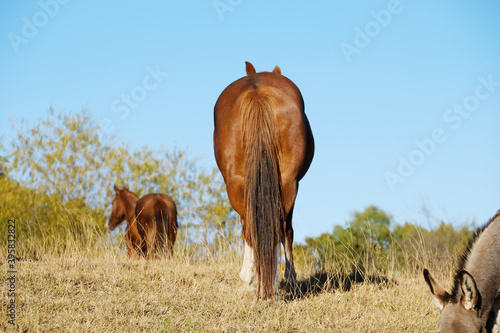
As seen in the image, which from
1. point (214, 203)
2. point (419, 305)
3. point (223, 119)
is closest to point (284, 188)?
point (223, 119)

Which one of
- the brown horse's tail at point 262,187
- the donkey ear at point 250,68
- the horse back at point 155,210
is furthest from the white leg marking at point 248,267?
the horse back at point 155,210

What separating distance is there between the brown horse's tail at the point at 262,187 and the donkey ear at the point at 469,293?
6.81 feet

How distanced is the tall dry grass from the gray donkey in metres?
1.06

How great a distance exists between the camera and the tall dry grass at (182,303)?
15.1 ft

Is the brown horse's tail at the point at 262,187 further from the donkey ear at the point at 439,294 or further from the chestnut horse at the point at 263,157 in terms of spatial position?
the donkey ear at the point at 439,294

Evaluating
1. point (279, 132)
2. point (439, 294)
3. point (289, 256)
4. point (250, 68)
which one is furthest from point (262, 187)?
point (250, 68)

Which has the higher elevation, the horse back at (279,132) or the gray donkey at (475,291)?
the horse back at (279,132)

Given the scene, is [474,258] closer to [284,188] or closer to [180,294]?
[284,188]

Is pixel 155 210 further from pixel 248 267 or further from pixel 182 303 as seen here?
pixel 182 303

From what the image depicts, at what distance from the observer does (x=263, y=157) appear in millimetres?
5520

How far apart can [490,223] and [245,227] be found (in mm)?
2428

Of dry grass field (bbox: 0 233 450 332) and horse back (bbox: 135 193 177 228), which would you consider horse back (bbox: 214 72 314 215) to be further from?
horse back (bbox: 135 193 177 228)

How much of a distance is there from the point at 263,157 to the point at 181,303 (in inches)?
67.6

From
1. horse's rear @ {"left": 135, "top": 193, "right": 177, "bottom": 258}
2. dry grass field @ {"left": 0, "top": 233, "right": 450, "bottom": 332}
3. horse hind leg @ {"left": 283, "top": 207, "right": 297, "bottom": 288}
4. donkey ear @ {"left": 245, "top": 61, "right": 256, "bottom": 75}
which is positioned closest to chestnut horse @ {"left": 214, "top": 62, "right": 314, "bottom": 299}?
horse hind leg @ {"left": 283, "top": 207, "right": 297, "bottom": 288}
